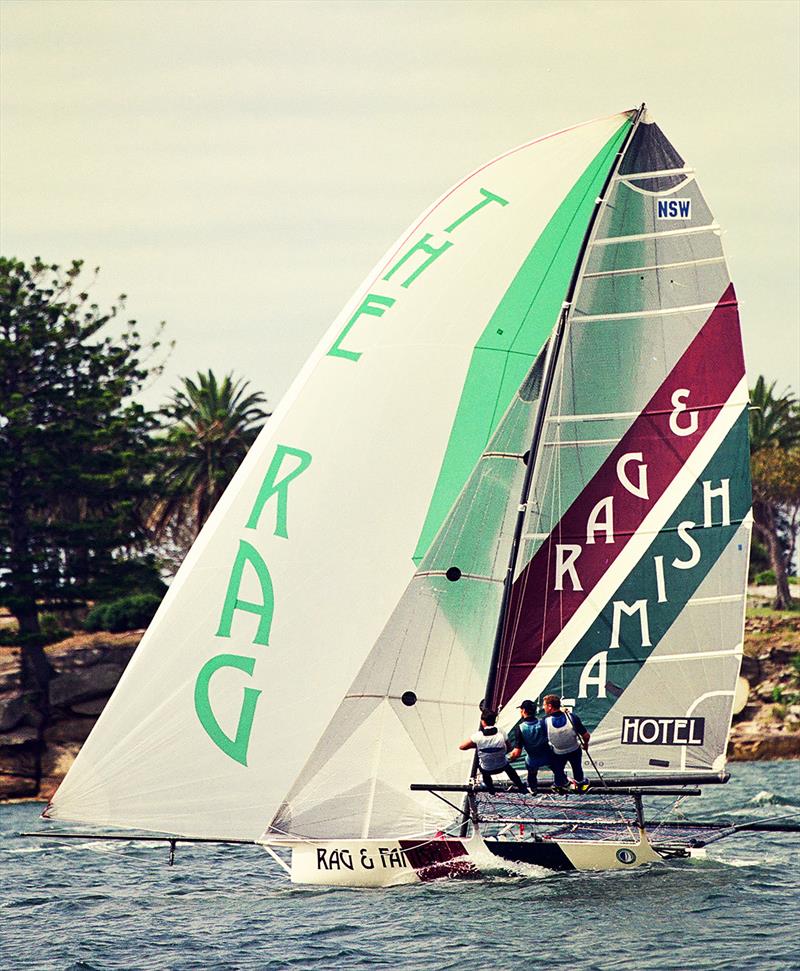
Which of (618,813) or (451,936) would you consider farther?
(618,813)

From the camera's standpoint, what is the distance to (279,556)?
19.8 m

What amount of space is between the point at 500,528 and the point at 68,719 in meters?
31.1

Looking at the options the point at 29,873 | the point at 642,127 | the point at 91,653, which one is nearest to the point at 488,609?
the point at 642,127

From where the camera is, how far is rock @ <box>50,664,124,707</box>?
49.2 metres

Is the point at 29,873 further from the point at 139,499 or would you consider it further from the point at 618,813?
the point at 139,499

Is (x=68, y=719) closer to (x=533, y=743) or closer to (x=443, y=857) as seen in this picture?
(x=443, y=857)

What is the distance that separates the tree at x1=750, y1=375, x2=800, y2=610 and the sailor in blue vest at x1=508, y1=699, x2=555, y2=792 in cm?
4718

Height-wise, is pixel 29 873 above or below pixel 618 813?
below

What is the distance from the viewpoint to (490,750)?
2005 centimetres

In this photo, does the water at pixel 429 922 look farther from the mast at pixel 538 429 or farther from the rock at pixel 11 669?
the rock at pixel 11 669

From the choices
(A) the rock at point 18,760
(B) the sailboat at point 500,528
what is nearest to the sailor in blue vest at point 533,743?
(B) the sailboat at point 500,528

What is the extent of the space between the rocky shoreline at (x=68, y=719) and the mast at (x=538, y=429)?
2880cm

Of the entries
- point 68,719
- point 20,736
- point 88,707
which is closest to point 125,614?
point 88,707

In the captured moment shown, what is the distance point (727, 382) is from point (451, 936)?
7711 millimetres
